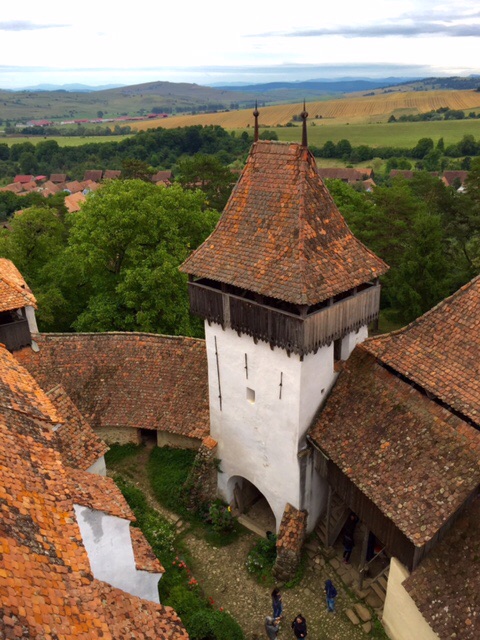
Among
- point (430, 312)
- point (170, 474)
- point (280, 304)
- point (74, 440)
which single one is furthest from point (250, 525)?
point (430, 312)

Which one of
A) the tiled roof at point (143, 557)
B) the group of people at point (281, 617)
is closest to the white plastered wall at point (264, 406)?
the group of people at point (281, 617)

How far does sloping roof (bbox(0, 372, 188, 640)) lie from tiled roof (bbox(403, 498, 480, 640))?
6.36 m

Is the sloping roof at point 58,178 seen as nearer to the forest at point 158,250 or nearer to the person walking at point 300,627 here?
the forest at point 158,250

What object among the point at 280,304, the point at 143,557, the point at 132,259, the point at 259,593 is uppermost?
the point at 280,304

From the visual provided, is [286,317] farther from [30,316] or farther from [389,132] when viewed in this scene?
[389,132]

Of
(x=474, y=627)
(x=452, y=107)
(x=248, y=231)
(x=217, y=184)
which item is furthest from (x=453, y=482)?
(x=452, y=107)

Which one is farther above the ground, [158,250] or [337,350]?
[158,250]

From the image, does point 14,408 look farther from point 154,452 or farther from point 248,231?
point 154,452

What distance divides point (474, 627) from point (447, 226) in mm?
35517

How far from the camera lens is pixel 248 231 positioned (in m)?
16.9

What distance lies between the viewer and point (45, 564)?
919cm

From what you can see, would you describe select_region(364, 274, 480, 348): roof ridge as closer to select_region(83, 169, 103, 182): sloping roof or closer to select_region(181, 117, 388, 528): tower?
select_region(181, 117, 388, 528): tower

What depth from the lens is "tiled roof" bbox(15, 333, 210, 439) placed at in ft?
75.8

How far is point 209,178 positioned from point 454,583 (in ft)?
141
